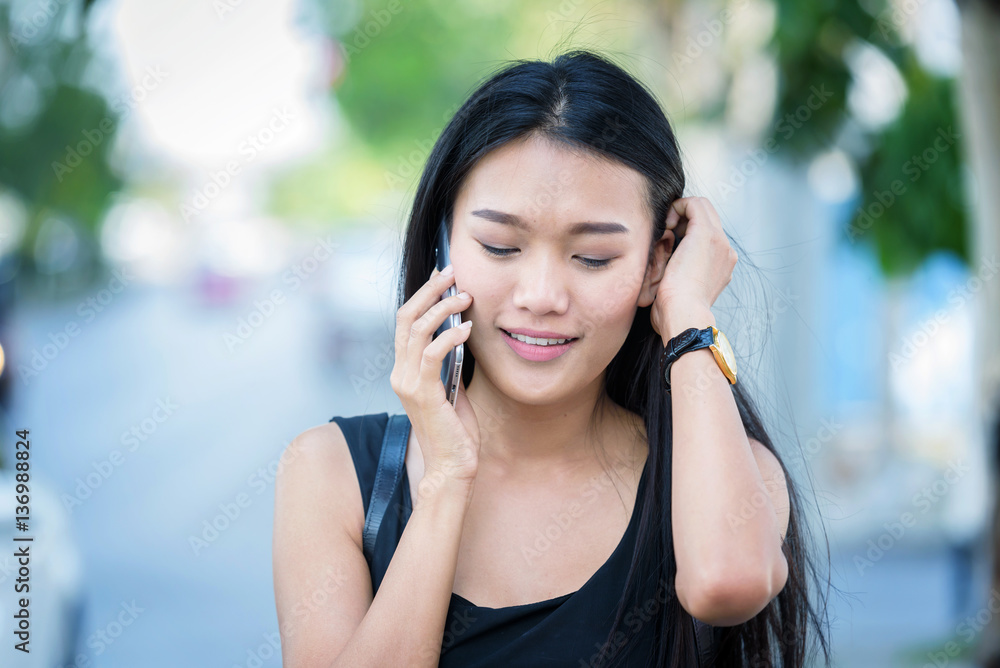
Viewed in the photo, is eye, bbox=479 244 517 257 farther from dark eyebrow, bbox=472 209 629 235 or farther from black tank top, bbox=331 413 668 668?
black tank top, bbox=331 413 668 668

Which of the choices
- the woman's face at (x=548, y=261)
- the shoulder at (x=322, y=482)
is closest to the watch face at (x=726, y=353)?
the woman's face at (x=548, y=261)

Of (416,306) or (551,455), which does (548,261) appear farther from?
(551,455)

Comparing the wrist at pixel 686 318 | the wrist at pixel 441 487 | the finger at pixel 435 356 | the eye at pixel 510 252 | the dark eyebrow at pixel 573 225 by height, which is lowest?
the wrist at pixel 441 487

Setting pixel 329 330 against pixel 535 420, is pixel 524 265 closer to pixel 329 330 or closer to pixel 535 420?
pixel 535 420

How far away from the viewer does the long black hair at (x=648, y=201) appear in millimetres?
2092

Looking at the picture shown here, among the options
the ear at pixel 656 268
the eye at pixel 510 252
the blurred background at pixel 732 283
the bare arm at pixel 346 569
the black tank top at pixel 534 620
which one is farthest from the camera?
the blurred background at pixel 732 283

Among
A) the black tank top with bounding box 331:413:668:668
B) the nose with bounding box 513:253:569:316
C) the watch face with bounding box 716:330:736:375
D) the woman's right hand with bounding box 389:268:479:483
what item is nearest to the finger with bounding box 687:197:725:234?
the watch face with bounding box 716:330:736:375

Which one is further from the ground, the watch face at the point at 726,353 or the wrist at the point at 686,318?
the wrist at the point at 686,318

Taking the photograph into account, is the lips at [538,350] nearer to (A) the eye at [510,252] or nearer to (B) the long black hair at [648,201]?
(A) the eye at [510,252]

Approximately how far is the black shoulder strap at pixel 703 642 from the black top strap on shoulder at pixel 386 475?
2.63ft

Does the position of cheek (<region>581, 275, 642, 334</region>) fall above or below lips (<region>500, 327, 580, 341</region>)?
above

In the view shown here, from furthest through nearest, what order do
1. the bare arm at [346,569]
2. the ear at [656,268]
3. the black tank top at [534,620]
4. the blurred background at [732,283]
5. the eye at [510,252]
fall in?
the blurred background at [732,283] < the ear at [656,268] < the eye at [510,252] < the black tank top at [534,620] < the bare arm at [346,569]

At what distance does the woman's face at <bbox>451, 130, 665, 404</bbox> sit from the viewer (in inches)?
79.3

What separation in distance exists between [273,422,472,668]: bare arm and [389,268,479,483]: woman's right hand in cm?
5
